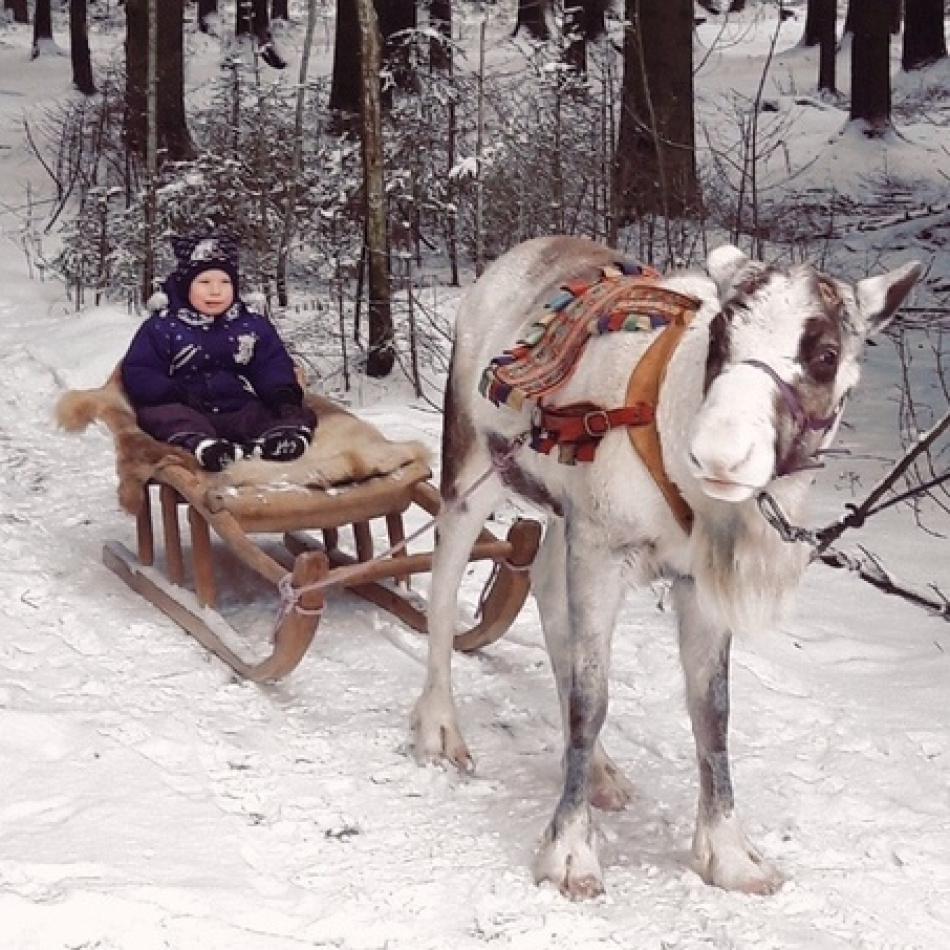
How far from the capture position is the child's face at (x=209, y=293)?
6305mm

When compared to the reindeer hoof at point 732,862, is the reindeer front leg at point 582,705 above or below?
above

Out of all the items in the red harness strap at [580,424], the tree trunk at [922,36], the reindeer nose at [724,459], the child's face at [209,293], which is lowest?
the child's face at [209,293]

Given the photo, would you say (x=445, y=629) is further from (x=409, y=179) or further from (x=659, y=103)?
(x=659, y=103)

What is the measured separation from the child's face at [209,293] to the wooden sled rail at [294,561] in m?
0.86

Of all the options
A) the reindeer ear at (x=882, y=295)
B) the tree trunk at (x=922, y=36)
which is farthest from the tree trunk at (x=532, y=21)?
the reindeer ear at (x=882, y=295)

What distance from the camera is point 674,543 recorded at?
3.83 m

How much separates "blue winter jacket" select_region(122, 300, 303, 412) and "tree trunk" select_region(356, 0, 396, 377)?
3.06 metres

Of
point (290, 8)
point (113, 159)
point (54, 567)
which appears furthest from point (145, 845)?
point (290, 8)

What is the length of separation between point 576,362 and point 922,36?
1984 centimetres

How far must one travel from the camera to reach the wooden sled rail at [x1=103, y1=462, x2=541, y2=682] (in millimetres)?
5020

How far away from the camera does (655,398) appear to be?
3.79 m

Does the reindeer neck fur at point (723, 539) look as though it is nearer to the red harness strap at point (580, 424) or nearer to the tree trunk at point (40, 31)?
the red harness strap at point (580, 424)

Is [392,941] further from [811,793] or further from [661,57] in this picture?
[661,57]

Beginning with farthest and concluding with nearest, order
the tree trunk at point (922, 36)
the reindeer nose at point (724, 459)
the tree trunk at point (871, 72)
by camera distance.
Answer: the tree trunk at point (922, 36), the tree trunk at point (871, 72), the reindeer nose at point (724, 459)
